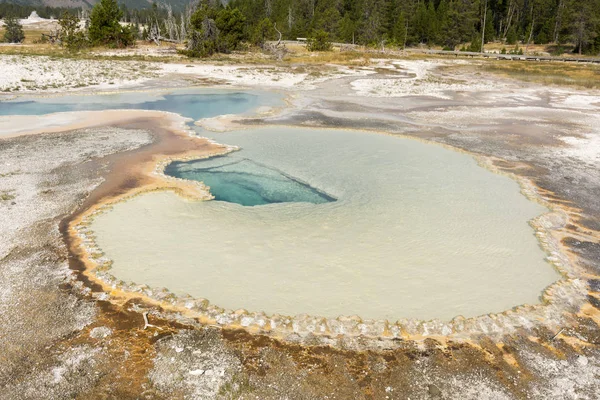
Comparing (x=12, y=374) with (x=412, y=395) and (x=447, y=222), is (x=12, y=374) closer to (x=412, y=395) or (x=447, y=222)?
(x=412, y=395)

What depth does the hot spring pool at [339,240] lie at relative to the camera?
23.8ft

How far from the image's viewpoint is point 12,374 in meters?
5.35

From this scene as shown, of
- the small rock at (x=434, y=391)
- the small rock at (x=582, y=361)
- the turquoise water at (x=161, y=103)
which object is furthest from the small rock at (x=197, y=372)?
the turquoise water at (x=161, y=103)

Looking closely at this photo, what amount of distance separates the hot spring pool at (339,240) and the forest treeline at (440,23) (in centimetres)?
6707

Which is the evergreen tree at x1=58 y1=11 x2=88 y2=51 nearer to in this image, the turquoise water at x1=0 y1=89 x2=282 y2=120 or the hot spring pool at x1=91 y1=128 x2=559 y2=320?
the turquoise water at x1=0 y1=89 x2=282 y2=120

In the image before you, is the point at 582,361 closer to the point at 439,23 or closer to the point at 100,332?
the point at 100,332

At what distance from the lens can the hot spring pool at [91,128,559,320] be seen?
23.8ft

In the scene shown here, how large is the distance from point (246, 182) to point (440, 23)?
3148 inches

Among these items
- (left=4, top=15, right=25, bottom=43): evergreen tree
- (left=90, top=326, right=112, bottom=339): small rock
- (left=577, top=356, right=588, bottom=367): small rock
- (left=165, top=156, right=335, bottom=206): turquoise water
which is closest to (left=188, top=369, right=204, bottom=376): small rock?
(left=90, top=326, right=112, bottom=339): small rock

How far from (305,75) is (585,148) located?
84.0 feet

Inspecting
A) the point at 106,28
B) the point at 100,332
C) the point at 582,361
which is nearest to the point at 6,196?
the point at 100,332

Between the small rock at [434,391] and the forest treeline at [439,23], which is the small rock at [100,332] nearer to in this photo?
the small rock at [434,391]

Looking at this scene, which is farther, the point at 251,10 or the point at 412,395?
the point at 251,10

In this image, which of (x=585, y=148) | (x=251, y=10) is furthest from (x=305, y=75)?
(x=251, y=10)
